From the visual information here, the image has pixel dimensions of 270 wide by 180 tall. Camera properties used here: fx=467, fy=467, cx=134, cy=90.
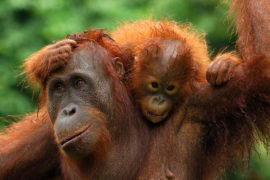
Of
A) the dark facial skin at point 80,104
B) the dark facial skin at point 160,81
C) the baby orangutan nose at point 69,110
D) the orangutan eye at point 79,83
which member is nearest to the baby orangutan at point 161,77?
the dark facial skin at point 160,81

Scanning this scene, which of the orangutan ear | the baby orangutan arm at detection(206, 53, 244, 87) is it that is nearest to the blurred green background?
the orangutan ear

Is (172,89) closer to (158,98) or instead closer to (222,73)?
(158,98)

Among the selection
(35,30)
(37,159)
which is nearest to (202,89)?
(37,159)

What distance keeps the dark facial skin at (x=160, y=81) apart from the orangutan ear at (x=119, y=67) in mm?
180

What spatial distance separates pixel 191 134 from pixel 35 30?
4358 millimetres

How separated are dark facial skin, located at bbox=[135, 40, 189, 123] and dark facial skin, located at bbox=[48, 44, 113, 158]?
273 mm

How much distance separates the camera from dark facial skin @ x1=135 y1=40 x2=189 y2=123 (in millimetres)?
3252

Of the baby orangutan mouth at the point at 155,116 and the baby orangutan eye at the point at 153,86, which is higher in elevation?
the baby orangutan eye at the point at 153,86

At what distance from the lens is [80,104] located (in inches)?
126

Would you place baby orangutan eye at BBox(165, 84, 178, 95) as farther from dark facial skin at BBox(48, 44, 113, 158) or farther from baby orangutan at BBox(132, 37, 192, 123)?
dark facial skin at BBox(48, 44, 113, 158)

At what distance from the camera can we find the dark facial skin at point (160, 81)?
10.7 ft

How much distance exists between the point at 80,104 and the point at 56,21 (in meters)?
3.55

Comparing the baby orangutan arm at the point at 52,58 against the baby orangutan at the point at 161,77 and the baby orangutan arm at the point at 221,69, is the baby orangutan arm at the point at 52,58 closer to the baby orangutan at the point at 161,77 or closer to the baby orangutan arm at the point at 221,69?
the baby orangutan at the point at 161,77

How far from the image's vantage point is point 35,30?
703 centimetres
